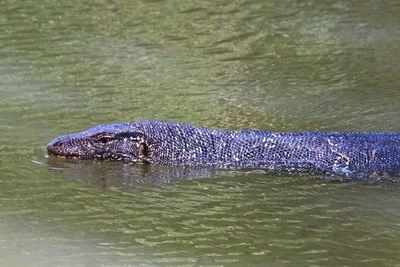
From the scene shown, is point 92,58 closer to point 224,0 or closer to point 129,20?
point 129,20

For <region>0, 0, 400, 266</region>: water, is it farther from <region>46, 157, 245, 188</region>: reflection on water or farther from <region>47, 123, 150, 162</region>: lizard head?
<region>47, 123, 150, 162</region>: lizard head

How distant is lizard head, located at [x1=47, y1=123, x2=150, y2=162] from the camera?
10.5 meters

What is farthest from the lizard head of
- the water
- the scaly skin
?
the water

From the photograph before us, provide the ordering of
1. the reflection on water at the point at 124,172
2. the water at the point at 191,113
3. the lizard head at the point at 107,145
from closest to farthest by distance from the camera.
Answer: the water at the point at 191,113, the reflection on water at the point at 124,172, the lizard head at the point at 107,145

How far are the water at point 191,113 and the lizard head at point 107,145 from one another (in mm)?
150

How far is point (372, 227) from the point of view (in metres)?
8.36

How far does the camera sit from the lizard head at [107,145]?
1053cm

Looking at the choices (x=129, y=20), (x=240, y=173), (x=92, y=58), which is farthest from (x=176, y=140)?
(x=129, y=20)

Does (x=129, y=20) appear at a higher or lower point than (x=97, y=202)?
higher

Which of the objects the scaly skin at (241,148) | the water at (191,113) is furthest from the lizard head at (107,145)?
the water at (191,113)

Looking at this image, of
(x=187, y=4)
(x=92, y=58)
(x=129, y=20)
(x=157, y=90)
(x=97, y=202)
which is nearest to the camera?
(x=97, y=202)

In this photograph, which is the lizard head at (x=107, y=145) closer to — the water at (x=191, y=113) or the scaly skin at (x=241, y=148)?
the scaly skin at (x=241, y=148)

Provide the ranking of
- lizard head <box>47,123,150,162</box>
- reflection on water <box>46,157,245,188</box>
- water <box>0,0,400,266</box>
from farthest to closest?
lizard head <box>47,123,150,162</box>
reflection on water <box>46,157,245,188</box>
water <box>0,0,400,266</box>

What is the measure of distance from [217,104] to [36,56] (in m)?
3.94
